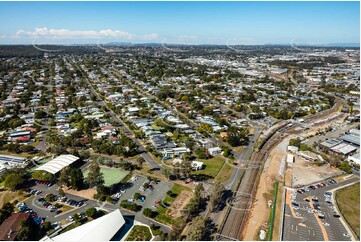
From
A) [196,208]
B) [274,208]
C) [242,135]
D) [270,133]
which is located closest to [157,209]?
[196,208]

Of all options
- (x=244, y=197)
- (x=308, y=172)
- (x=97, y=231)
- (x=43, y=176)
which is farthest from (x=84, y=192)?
(x=308, y=172)

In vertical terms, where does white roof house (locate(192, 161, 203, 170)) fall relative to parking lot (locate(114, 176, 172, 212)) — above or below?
above

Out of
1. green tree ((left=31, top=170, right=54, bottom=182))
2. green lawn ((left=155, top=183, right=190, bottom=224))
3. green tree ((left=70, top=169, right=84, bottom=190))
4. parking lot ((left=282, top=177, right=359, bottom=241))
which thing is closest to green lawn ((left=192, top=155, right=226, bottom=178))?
green lawn ((left=155, top=183, right=190, bottom=224))

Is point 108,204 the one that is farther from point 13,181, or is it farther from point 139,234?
point 13,181

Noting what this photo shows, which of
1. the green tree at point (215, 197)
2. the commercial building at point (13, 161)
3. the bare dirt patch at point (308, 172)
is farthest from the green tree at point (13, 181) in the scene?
the bare dirt patch at point (308, 172)

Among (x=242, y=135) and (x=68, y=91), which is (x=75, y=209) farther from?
(x=68, y=91)

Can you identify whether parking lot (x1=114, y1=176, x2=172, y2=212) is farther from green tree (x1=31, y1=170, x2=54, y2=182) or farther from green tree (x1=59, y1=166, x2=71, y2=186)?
green tree (x1=31, y1=170, x2=54, y2=182)

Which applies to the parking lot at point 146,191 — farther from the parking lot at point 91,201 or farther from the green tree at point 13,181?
the green tree at point 13,181
